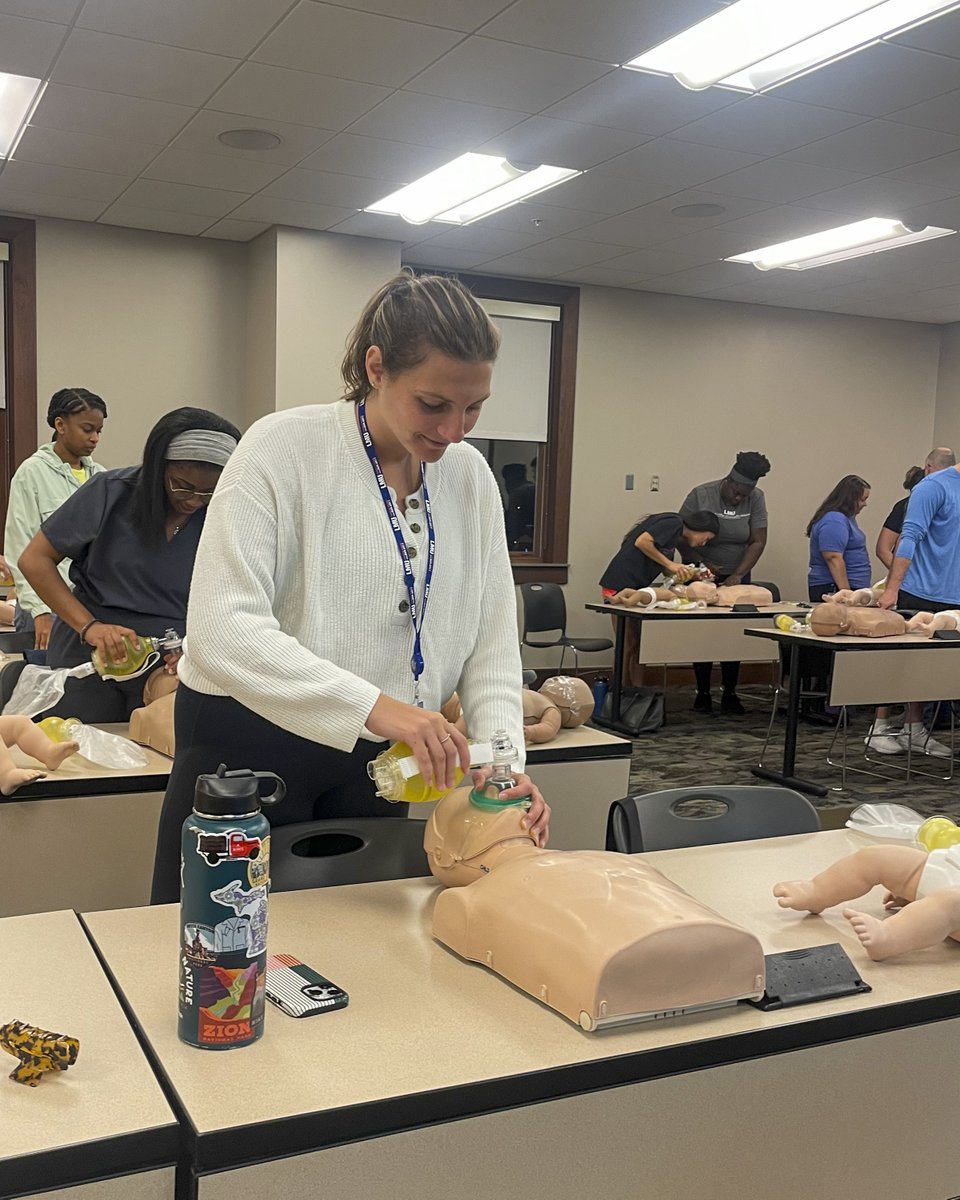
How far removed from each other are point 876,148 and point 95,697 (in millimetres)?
4138

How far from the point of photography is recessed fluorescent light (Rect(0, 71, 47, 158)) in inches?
183

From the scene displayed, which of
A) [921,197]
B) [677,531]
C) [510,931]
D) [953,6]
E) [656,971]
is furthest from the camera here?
[677,531]

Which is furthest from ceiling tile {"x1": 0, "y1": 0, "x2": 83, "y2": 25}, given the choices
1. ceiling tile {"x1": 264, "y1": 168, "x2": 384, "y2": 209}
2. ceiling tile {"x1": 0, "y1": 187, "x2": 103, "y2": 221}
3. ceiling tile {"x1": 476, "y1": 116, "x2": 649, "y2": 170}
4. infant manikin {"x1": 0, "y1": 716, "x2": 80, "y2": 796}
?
infant manikin {"x1": 0, "y1": 716, "x2": 80, "y2": 796}

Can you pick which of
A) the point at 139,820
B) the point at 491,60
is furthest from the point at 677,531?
the point at 139,820

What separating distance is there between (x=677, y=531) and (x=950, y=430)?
3.46m

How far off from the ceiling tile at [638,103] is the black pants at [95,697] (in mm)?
2901

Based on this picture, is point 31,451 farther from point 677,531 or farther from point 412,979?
point 412,979

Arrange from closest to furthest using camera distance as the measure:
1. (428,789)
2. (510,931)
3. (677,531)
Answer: (510,931) → (428,789) → (677,531)

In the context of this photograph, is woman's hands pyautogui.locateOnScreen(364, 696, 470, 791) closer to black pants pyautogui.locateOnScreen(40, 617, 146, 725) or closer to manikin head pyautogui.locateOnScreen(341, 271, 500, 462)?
manikin head pyautogui.locateOnScreen(341, 271, 500, 462)

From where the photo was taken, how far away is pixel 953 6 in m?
3.65

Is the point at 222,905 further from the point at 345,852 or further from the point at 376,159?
the point at 376,159

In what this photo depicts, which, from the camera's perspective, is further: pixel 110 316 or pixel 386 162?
pixel 110 316

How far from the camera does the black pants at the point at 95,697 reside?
2.78 m

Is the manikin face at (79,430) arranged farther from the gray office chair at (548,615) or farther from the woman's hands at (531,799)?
the gray office chair at (548,615)
